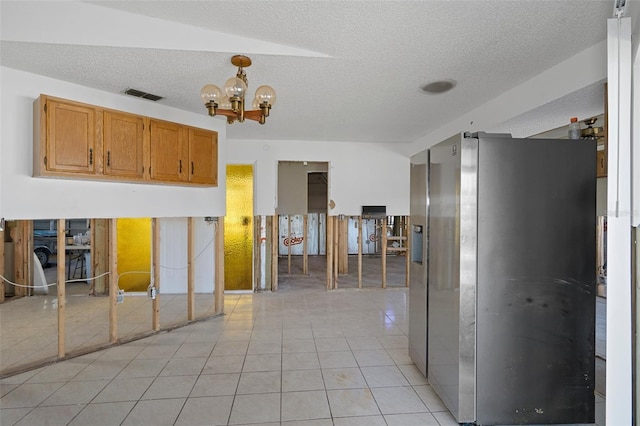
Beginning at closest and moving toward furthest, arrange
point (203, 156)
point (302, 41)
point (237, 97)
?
point (237, 97)
point (302, 41)
point (203, 156)

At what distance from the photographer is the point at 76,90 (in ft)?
10.1

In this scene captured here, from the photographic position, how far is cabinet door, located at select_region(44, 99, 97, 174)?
110 inches

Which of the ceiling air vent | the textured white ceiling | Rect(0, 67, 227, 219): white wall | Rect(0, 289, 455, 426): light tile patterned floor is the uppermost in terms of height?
the textured white ceiling

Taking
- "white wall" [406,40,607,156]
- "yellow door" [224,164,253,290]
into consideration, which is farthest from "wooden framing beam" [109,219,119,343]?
"white wall" [406,40,607,156]

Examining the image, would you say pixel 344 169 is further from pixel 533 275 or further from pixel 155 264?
pixel 533 275

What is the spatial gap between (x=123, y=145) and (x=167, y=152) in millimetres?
462

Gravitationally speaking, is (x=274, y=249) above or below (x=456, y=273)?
below

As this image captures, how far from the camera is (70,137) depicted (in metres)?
2.91

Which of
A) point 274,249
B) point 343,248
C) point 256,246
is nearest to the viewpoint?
point 256,246

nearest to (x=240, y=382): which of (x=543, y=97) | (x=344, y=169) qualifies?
(x=543, y=97)

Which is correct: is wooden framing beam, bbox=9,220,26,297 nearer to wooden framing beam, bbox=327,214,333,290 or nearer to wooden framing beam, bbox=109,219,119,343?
wooden framing beam, bbox=109,219,119,343

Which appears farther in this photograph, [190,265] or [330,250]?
[330,250]

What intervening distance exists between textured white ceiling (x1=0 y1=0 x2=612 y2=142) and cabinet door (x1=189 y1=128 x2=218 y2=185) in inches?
28.0

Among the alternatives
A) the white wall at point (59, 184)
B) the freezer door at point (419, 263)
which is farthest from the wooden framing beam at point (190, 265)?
the freezer door at point (419, 263)
